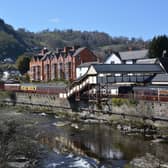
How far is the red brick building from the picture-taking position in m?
78.0

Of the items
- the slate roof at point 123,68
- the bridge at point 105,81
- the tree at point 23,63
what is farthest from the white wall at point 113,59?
the tree at point 23,63

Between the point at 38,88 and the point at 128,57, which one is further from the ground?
the point at 128,57

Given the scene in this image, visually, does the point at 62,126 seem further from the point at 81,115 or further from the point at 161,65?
the point at 161,65

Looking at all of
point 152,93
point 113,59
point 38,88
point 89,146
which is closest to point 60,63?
point 113,59

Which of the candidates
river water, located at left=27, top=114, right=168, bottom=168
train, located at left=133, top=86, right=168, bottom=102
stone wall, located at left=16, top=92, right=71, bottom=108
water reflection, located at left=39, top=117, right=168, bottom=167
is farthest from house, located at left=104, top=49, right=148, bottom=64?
water reflection, located at left=39, top=117, right=168, bottom=167

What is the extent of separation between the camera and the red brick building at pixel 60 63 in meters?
78.0

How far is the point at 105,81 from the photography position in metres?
45.0

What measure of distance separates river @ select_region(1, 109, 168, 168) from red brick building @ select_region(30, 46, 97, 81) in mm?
39250

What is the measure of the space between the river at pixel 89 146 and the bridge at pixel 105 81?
16.6ft

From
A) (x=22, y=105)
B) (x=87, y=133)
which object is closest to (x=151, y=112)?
(x=87, y=133)

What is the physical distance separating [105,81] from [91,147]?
1679cm

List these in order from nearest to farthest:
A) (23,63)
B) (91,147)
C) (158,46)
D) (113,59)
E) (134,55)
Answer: (91,147) → (158,46) → (134,55) → (113,59) → (23,63)

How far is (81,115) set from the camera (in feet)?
145

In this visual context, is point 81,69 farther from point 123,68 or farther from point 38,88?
point 123,68
